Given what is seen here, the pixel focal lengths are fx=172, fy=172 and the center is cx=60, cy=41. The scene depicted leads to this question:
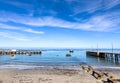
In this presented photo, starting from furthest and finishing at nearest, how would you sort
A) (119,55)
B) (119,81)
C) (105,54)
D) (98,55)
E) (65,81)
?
(98,55) < (105,54) < (119,55) < (65,81) < (119,81)

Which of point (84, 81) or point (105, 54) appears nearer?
point (84, 81)

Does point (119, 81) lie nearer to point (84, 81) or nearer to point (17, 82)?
point (84, 81)

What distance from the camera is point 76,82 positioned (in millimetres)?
22938

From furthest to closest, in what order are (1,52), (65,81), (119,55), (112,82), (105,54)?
(1,52) → (105,54) → (119,55) → (65,81) → (112,82)

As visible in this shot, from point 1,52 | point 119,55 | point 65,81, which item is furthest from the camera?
point 1,52

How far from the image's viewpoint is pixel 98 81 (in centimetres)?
2370

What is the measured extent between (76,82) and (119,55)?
165 feet

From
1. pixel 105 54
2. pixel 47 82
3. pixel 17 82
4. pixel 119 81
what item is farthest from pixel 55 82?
pixel 105 54

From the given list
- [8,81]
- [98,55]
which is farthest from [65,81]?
[98,55]

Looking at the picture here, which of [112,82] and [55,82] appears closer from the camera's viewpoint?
[112,82]

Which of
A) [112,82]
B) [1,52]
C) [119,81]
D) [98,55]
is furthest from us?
[1,52]

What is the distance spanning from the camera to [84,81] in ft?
77.9

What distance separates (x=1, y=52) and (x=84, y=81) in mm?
93274

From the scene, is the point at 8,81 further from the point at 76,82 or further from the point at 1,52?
the point at 1,52
